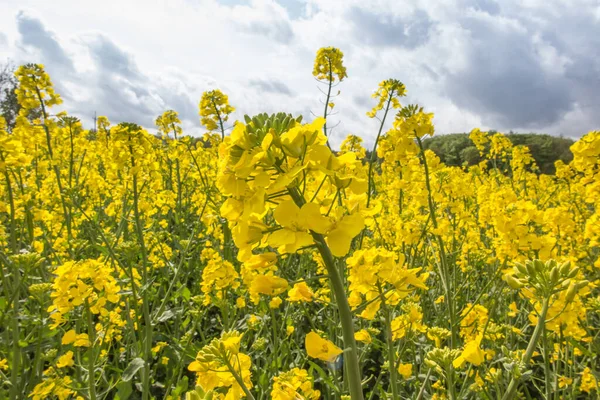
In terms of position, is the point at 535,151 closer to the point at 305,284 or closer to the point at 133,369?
the point at 133,369

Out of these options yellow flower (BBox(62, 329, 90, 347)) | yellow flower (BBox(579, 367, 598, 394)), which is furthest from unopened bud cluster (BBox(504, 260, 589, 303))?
yellow flower (BBox(579, 367, 598, 394))

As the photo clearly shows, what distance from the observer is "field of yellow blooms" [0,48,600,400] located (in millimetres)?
1129

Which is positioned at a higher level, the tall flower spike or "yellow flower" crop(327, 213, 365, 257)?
the tall flower spike

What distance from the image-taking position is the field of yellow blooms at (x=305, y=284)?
3.70 ft

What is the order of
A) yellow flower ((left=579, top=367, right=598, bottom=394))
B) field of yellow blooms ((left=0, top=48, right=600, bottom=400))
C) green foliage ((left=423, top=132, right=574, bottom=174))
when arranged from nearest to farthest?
field of yellow blooms ((left=0, top=48, right=600, bottom=400)) → yellow flower ((left=579, top=367, right=598, bottom=394)) → green foliage ((left=423, top=132, right=574, bottom=174))

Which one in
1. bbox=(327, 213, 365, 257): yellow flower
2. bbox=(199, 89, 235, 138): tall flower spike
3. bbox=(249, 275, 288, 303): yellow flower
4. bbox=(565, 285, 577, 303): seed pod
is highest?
bbox=(199, 89, 235, 138): tall flower spike

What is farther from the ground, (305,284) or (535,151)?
(535,151)

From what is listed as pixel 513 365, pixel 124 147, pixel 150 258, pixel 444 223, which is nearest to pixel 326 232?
pixel 513 365

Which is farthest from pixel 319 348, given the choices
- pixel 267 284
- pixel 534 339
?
pixel 534 339

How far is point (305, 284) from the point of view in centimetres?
142

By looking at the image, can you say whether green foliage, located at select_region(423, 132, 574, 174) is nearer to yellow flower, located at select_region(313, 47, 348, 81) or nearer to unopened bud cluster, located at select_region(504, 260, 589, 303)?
yellow flower, located at select_region(313, 47, 348, 81)

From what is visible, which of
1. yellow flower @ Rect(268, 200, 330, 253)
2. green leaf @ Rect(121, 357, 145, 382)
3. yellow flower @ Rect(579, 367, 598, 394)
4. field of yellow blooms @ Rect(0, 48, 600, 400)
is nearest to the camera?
yellow flower @ Rect(268, 200, 330, 253)

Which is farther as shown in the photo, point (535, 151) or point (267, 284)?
point (535, 151)

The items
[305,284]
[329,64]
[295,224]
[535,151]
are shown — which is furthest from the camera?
[535,151]
